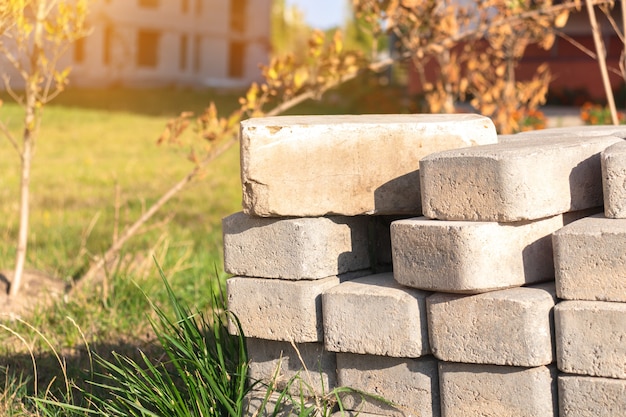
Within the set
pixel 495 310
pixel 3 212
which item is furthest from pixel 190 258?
pixel 495 310

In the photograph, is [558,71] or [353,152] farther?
[558,71]

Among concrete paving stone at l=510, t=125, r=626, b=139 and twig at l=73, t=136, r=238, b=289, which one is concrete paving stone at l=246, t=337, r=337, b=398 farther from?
twig at l=73, t=136, r=238, b=289

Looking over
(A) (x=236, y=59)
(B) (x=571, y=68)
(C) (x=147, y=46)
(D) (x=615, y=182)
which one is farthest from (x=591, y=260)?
(A) (x=236, y=59)

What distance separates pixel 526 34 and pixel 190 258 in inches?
146

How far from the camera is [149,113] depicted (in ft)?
66.9

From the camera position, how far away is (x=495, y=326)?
8.09 feet

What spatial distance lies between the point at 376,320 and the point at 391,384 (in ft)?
0.71

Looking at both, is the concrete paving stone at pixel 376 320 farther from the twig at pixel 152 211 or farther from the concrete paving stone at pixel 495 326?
the twig at pixel 152 211

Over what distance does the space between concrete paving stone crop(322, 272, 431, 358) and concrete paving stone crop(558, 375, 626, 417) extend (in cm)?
40

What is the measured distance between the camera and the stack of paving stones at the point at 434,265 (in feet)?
7.90

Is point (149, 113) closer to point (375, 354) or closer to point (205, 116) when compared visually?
point (205, 116)

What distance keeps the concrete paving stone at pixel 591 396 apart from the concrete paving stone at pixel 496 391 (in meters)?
0.05

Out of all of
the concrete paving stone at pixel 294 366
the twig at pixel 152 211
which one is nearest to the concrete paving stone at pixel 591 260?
the concrete paving stone at pixel 294 366

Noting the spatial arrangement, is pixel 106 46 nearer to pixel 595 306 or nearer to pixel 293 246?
pixel 293 246
